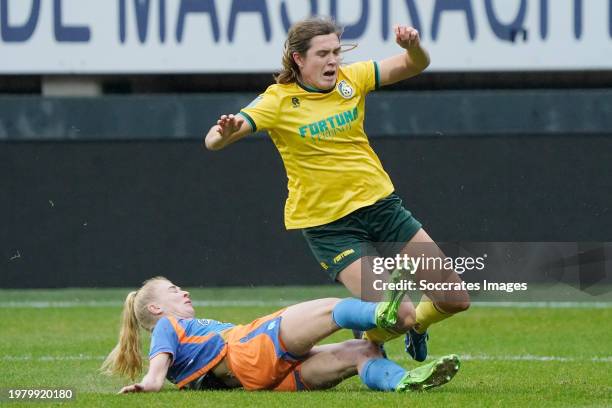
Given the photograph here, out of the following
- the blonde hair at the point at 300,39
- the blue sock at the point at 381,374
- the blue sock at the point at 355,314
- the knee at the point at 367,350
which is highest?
the blonde hair at the point at 300,39

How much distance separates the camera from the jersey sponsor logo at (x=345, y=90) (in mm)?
6633

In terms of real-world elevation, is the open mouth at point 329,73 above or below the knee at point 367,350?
above

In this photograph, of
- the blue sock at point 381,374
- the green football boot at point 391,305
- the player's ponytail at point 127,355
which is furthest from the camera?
the player's ponytail at point 127,355

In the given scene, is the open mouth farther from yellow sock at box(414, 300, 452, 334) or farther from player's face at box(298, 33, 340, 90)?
yellow sock at box(414, 300, 452, 334)

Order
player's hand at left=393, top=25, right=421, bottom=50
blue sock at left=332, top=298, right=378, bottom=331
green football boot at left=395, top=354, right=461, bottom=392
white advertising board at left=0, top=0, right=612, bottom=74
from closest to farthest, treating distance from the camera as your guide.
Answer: blue sock at left=332, top=298, right=378, bottom=331 < green football boot at left=395, top=354, right=461, bottom=392 < player's hand at left=393, top=25, right=421, bottom=50 < white advertising board at left=0, top=0, right=612, bottom=74

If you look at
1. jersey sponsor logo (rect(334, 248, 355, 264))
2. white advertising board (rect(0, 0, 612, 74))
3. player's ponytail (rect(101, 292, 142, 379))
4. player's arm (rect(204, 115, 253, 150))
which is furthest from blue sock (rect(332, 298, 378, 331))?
white advertising board (rect(0, 0, 612, 74))

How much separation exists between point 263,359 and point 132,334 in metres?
0.70

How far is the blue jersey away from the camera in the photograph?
21.1 ft

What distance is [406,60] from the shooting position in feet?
21.9

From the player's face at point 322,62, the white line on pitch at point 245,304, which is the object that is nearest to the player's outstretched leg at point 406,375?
the player's face at point 322,62

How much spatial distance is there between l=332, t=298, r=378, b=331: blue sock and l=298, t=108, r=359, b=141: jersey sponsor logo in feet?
2.91

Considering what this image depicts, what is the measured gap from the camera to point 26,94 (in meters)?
12.8

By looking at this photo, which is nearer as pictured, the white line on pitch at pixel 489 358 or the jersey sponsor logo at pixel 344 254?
the jersey sponsor logo at pixel 344 254

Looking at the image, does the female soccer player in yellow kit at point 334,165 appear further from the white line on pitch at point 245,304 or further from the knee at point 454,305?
the white line on pitch at point 245,304
